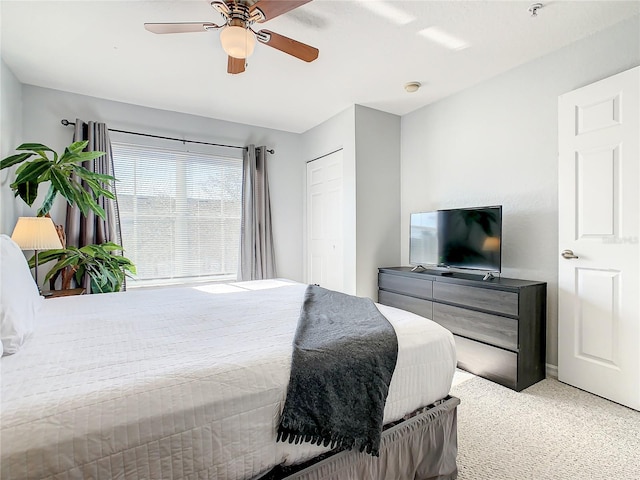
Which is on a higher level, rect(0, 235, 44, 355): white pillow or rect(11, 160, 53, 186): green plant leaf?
rect(11, 160, 53, 186): green plant leaf

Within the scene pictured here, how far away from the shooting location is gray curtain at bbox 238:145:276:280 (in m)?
4.25

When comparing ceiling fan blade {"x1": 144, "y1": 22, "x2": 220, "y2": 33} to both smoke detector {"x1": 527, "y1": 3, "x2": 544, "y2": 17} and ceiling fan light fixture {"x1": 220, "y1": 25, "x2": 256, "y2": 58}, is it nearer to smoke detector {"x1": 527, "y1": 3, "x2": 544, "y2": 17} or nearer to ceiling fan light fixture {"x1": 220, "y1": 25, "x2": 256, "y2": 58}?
ceiling fan light fixture {"x1": 220, "y1": 25, "x2": 256, "y2": 58}

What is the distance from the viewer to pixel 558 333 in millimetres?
2506

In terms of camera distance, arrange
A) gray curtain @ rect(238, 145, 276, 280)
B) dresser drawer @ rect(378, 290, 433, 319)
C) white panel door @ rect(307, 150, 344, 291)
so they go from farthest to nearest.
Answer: gray curtain @ rect(238, 145, 276, 280)
white panel door @ rect(307, 150, 344, 291)
dresser drawer @ rect(378, 290, 433, 319)

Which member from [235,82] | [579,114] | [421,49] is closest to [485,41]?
[421,49]

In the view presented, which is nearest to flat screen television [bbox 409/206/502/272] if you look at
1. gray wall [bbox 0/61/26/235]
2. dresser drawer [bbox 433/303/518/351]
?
dresser drawer [bbox 433/303/518/351]

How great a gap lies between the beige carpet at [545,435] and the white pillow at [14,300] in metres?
1.99

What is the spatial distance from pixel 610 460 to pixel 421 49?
290cm

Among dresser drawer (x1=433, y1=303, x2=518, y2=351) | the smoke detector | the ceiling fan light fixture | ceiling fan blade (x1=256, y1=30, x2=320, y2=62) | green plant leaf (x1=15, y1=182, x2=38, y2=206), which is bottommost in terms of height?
dresser drawer (x1=433, y1=303, x2=518, y2=351)

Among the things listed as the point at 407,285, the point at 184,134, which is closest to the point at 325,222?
the point at 407,285

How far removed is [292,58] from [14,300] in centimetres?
249

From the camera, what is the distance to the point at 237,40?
1.82 m

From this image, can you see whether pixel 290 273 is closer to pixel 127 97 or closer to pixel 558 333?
pixel 127 97

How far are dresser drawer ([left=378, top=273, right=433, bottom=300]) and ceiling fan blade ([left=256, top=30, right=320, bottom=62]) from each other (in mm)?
2184
